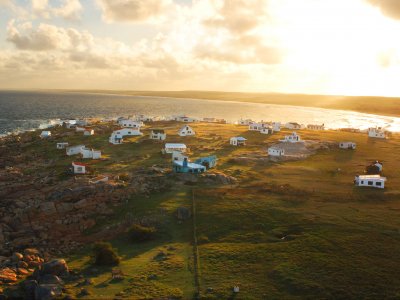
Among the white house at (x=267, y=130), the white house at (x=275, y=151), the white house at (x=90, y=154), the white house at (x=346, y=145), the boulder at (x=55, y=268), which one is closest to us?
the boulder at (x=55, y=268)

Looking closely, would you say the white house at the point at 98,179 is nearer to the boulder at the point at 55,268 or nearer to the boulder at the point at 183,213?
the boulder at the point at 183,213

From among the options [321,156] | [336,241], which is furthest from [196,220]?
[321,156]

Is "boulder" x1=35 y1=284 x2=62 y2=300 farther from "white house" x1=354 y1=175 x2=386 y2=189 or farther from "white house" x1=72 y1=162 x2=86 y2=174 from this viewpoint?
"white house" x1=354 y1=175 x2=386 y2=189

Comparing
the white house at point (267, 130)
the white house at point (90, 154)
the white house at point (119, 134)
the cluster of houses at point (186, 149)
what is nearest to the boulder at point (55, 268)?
the cluster of houses at point (186, 149)

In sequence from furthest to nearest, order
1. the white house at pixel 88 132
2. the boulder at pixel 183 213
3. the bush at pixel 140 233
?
the white house at pixel 88 132
the boulder at pixel 183 213
the bush at pixel 140 233

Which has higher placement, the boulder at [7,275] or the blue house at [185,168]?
the blue house at [185,168]

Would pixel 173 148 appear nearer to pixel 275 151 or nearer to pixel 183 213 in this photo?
pixel 275 151

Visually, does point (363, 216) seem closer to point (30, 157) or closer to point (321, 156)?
point (321, 156)

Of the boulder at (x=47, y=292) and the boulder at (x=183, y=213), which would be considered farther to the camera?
the boulder at (x=183, y=213)

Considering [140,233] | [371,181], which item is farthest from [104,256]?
[371,181]

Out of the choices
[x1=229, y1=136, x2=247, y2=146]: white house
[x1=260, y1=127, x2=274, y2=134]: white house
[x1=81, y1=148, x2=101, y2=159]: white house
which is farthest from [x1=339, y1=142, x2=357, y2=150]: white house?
[x1=81, y1=148, x2=101, y2=159]: white house
